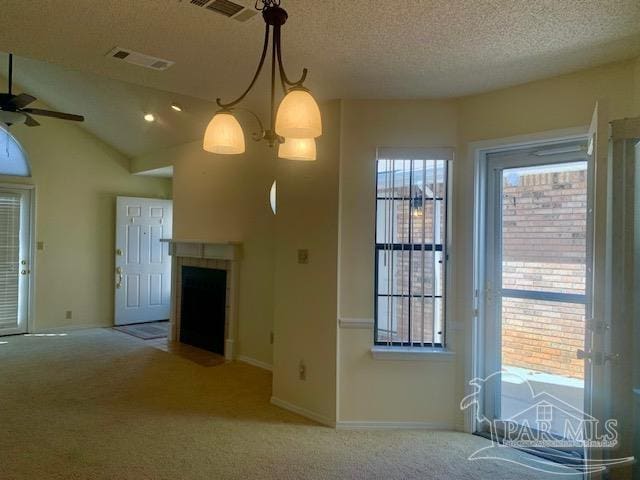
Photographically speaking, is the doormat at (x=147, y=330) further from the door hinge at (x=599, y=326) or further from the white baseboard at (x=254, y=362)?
the door hinge at (x=599, y=326)

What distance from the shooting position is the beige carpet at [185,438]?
2527 mm

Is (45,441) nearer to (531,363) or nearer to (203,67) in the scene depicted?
(203,67)

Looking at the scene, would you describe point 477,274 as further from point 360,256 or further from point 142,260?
point 142,260

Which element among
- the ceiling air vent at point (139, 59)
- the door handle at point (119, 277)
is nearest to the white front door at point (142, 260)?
the door handle at point (119, 277)

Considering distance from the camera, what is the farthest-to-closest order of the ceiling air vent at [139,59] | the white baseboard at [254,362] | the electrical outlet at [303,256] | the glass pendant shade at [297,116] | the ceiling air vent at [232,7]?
the white baseboard at [254,362] → the electrical outlet at [303,256] → the ceiling air vent at [139,59] → the ceiling air vent at [232,7] → the glass pendant shade at [297,116]

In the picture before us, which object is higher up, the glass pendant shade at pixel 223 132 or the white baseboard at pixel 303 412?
the glass pendant shade at pixel 223 132

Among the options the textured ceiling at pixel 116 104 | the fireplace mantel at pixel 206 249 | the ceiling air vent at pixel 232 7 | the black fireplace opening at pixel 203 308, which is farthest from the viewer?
the black fireplace opening at pixel 203 308

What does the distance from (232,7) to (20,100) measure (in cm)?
307

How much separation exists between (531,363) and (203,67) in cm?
298

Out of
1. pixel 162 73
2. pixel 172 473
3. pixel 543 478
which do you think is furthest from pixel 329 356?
pixel 162 73

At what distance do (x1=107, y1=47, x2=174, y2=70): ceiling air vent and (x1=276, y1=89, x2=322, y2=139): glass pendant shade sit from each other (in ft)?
4.88

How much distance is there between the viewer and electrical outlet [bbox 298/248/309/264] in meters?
3.36

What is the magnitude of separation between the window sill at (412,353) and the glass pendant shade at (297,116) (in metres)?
2.12

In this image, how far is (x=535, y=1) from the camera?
1864 mm
